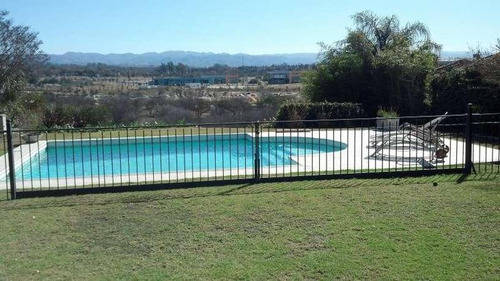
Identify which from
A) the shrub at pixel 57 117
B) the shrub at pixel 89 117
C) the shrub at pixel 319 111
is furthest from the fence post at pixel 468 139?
the shrub at pixel 57 117

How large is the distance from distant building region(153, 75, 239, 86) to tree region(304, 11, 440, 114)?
26.6 m

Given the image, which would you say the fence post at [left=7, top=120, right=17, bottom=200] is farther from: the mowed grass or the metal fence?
the mowed grass

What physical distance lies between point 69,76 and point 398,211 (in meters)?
48.1

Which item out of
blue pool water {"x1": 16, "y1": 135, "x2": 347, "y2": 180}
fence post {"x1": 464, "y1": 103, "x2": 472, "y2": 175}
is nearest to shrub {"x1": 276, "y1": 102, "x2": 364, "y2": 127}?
blue pool water {"x1": 16, "y1": 135, "x2": 347, "y2": 180}

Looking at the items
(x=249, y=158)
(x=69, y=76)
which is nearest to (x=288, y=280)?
(x=249, y=158)

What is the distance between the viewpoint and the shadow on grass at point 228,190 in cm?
717

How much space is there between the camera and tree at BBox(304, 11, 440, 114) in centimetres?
1853

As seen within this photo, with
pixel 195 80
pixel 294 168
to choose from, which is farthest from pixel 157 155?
pixel 195 80

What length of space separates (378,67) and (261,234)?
1514cm

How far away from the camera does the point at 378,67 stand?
19.3 metres

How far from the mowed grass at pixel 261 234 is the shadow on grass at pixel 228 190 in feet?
0.12

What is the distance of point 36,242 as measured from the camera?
17.7 feet

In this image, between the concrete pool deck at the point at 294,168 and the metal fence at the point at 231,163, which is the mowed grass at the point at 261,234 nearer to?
the metal fence at the point at 231,163

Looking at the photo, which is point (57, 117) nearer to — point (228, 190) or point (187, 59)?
point (228, 190)
